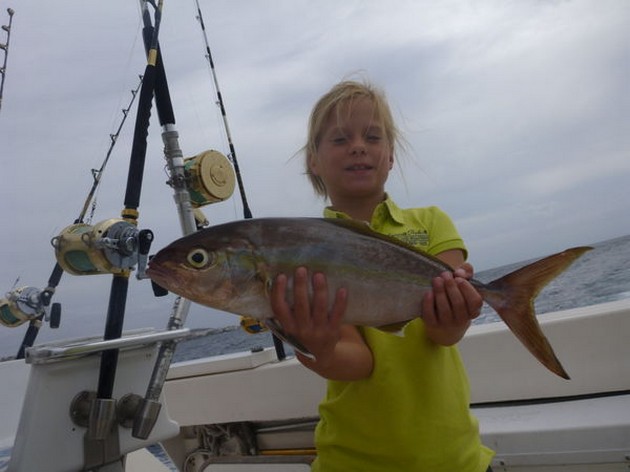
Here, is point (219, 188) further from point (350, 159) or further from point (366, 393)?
point (366, 393)

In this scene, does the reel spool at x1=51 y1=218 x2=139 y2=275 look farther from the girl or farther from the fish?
the girl

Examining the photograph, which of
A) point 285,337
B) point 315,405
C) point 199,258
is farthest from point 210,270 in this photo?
point 315,405

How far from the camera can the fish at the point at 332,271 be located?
4.81 ft

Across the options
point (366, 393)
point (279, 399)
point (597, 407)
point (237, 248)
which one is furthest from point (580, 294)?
point (237, 248)

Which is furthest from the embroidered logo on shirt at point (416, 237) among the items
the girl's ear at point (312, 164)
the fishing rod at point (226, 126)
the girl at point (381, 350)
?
the fishing rod at point (226, 126)

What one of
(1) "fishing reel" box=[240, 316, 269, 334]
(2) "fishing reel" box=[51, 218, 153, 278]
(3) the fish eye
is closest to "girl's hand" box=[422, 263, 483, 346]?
(3) the fish eye

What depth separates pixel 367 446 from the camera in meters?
1.67

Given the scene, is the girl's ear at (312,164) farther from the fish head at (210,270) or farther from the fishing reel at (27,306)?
the fishing reel at (27,306)

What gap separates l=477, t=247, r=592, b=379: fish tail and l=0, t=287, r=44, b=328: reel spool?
303 centimetres

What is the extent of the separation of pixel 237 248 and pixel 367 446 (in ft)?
2.66

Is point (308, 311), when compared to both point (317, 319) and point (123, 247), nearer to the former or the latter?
point (317, 319)

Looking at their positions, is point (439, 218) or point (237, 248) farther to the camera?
point (439, 218)

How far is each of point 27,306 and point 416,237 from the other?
2793mm

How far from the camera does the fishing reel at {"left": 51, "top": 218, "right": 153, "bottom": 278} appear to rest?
87.5 inches
